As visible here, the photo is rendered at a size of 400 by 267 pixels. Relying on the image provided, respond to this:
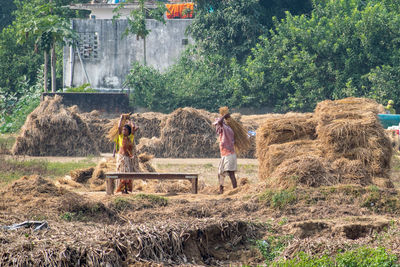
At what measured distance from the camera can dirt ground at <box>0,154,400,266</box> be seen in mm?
7301

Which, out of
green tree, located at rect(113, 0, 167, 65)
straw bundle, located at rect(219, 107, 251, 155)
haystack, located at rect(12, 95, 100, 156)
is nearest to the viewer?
straw bundle, located at rect(219, 107, 251, 155)

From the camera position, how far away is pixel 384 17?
29.0 m

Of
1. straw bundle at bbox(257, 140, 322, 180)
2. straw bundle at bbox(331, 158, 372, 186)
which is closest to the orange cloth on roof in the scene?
straw bundle at bbox(257, 140, 322, 180)

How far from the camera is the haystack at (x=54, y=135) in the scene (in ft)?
70.8

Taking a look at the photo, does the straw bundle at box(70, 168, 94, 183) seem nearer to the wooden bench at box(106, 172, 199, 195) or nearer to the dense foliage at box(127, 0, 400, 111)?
the wooden bench at box(106, 172, 199, 195)

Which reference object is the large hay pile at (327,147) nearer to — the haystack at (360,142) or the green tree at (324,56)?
the haystack at (360,142)

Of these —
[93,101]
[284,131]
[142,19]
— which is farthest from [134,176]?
[142,19]

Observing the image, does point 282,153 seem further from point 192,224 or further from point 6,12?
point 6,12

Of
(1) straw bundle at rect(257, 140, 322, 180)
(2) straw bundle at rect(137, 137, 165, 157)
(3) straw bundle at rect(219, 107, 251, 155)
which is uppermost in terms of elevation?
(3) straw bundle at rect(219, 107, 251, 155)

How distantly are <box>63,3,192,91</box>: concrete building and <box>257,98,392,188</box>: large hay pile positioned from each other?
2007cm

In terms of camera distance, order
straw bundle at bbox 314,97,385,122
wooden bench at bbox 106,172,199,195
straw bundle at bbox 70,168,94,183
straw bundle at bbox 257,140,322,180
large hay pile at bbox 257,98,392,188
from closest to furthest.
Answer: large hay pile at bbox 257,98,392,188, wooden bench at bbox 106,172,199,195, straw bundle at bbox 257,140,322,180, straw bundle at bbox 314,97,385,122, straw bundle at bbox 70,168,94,183

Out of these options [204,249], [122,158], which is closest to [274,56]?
[122,158]

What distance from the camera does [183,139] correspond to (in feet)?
73.9

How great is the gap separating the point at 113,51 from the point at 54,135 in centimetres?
1246
